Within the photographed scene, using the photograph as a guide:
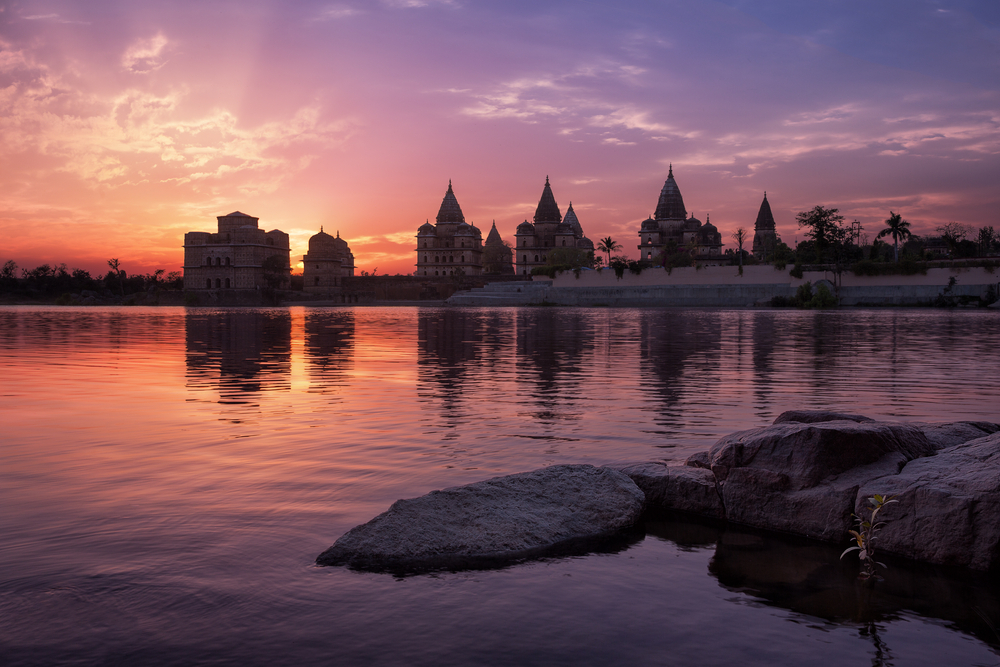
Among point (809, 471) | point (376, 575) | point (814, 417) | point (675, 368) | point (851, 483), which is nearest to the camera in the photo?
point (376, 575)

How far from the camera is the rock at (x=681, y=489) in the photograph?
5035mm

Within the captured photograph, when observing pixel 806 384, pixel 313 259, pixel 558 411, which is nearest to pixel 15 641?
pixel 558 411

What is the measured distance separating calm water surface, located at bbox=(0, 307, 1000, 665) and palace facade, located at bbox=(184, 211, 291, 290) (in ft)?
304

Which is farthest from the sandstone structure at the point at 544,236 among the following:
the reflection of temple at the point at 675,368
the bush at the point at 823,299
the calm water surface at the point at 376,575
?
the calm water surface at the point at 376,575

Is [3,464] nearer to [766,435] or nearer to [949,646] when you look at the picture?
[766,435]

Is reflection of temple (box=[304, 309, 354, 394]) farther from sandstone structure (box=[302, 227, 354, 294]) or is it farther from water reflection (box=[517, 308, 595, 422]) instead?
sandstone structure (box=[302, 227, 354, 294])

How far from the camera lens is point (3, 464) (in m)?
6.05

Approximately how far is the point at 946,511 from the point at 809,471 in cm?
83

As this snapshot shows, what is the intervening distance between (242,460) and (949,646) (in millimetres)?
5181

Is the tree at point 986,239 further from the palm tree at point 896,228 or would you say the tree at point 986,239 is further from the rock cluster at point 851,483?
the rock cluster at point 851,483

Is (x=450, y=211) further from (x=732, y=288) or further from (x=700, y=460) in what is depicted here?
(x=700, y=460)

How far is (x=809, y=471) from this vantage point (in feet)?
15.5

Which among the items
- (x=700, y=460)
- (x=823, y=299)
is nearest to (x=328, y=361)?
(x=700, y=460)

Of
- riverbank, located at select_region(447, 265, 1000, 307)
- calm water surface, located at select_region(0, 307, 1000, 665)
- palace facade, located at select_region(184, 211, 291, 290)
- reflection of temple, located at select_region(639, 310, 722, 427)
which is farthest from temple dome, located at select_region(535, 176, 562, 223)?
calm water surface, located at select_region(0, 307, 1000, 665)
